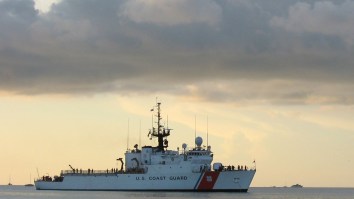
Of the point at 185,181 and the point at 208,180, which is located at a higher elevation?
the point at 208,180

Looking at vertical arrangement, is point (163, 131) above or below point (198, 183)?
above

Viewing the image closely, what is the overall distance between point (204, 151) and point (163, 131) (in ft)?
26.7

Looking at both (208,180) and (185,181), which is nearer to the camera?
(208,180)

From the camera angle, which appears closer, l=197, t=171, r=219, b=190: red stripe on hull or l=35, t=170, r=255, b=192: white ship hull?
l=197, t=171, r=219, b=190: red stripe on hull

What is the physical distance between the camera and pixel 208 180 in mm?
Result: 94250

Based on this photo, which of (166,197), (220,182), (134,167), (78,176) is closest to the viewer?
(166,197)

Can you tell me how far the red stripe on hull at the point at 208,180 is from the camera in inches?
3686

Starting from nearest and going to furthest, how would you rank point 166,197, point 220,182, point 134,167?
point 166,197
point 220,182
point 134,167

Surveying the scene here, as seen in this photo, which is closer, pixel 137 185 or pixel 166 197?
pixel 166 197

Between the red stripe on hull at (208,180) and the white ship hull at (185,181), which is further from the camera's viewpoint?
the white ship hull at (185,181)

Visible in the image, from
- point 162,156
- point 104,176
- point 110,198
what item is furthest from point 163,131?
point 110,198

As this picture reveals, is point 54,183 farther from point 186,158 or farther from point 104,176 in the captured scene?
point 186,158

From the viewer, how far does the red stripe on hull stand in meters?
93.6

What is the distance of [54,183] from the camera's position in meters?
114
